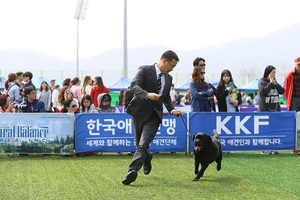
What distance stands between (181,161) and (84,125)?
2.27 meters

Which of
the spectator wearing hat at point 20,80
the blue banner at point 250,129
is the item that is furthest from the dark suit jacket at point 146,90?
the spectator wearing hat at point 20,80

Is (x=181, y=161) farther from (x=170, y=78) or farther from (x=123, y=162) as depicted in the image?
(x=170, y=78)

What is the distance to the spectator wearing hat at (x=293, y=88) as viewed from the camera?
12.9 meters

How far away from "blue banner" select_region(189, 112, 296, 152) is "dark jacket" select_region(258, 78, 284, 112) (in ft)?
1.44

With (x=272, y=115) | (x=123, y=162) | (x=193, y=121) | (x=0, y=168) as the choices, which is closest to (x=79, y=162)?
(x=123, y=162)

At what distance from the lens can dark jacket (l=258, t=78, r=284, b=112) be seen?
12.6 m

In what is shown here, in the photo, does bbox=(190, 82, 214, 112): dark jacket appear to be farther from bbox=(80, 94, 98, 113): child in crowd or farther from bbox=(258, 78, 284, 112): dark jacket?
bbox=(80, 94, 98, 113): child in crowd

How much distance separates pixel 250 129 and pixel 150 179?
4.41 meters

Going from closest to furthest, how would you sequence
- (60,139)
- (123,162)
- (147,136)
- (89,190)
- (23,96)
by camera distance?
1. (89,190)
2. (147,136)
3. (123,162)
4. (60,139)
5. (23,96)

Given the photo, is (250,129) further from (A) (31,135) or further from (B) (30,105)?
(B) (30,105)

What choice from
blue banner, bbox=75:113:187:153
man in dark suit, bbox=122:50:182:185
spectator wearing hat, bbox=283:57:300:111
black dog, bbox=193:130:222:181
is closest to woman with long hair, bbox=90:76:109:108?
blue banner, bbox=75:113:187:153

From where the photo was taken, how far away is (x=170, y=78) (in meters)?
8.21

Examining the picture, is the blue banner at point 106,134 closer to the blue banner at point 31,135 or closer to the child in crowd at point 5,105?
the blue banner at point 31,135

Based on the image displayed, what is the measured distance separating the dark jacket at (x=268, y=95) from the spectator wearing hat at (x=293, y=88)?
0.38 meters
